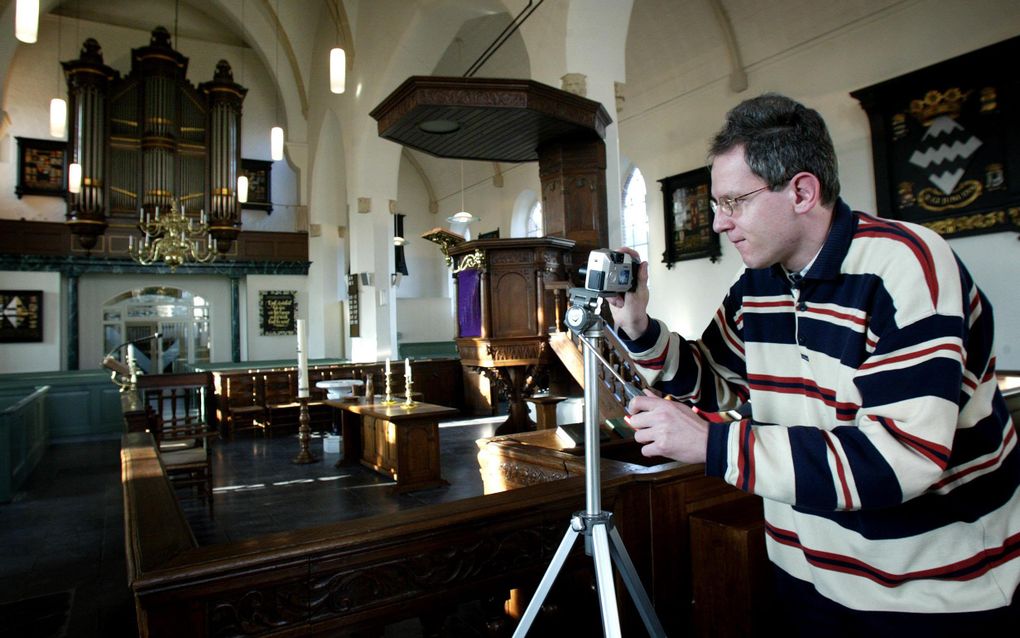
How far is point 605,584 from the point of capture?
1.09 meters

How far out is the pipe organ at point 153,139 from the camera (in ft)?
40.5

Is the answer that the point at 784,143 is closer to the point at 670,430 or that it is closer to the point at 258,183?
the point at 670,430

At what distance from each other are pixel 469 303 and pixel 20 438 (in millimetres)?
4804

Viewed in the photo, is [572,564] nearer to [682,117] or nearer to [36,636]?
[36,636]

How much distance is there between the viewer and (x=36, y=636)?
3035 mm

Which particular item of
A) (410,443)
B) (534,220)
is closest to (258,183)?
(534,220)

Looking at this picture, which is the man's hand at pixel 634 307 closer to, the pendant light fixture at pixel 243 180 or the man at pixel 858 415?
the man at pixel 858 415

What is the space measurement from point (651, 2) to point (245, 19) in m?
9.06

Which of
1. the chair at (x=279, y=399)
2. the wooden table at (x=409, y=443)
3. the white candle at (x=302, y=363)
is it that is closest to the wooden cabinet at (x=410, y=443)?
the wooden table at (x=409, y=443)

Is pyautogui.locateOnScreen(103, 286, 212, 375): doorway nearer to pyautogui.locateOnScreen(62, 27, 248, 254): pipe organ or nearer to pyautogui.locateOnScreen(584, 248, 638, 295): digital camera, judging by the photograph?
pyautogui.locateOnScreen(62, 27, 248, 254): pipe organ

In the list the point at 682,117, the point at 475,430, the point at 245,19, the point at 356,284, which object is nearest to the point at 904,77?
the point at 682,117

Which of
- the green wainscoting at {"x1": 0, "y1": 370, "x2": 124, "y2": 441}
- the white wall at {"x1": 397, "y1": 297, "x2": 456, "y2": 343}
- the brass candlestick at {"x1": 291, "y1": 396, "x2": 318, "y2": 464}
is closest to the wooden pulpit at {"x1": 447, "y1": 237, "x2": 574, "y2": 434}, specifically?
the brass candlestick at {"x1": 291, "y1": 396, "x2": 318, "y2": 464}

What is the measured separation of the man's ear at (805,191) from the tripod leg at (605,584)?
0.66m

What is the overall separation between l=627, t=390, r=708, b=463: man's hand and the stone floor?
1952 millimetres
